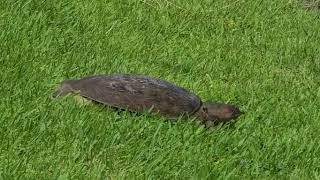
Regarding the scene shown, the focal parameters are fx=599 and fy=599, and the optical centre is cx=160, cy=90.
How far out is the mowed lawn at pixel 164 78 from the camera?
4.09m

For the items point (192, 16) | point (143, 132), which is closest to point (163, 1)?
point (192, 16)

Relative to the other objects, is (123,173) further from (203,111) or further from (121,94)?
(203,111)

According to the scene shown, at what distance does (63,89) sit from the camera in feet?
16.1

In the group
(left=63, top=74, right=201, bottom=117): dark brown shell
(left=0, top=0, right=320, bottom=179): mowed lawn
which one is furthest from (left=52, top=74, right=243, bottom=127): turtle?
(left=0, top=0, right=320, bottom=179): mowed lawn

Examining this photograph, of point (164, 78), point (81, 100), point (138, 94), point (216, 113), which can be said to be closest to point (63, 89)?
point (81, 100)

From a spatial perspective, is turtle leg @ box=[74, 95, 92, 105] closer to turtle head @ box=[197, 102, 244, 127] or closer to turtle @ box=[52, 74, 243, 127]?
turtle @ box=[52, 74, 243, 127]

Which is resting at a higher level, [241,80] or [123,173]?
[123,173]

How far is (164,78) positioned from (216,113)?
1142mm

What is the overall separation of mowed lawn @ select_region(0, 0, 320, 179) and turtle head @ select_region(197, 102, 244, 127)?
11 centimetres

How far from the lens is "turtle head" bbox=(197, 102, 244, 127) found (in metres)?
5.42

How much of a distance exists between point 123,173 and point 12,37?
2.58m

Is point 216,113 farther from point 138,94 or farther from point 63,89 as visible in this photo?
point 63,89

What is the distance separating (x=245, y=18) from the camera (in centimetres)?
960

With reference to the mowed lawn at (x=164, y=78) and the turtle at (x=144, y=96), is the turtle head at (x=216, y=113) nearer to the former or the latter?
the turtle at (x=144, y=96)
